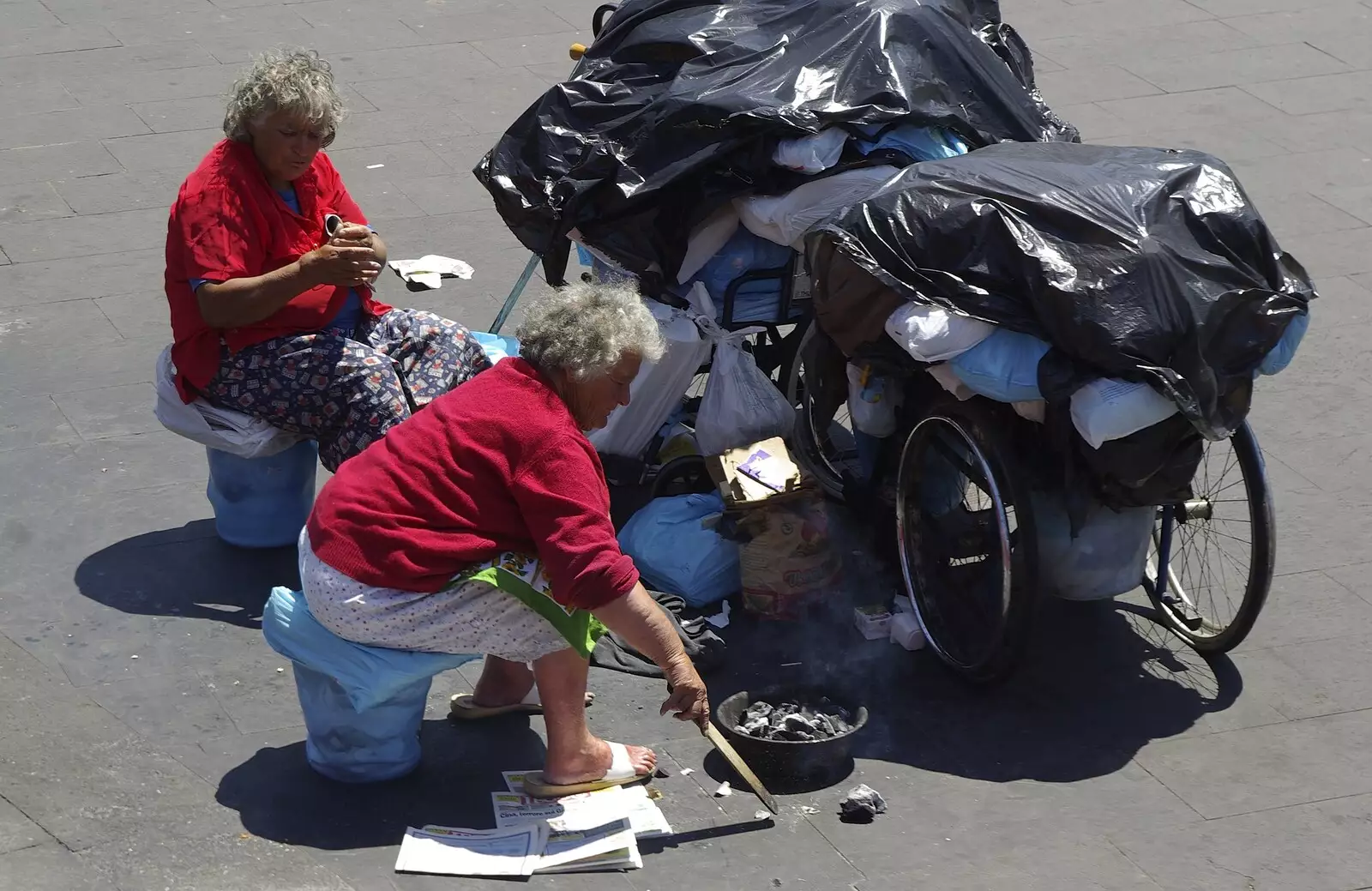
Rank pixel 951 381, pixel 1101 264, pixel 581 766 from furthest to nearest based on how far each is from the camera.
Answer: pixel 951 381, pixel 1101 264, pixel 581 766

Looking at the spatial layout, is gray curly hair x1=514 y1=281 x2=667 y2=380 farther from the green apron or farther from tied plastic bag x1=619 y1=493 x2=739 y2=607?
tied plastic bag x1=619 y1=493 x2=739 y2=607

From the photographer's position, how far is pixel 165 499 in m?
5.37

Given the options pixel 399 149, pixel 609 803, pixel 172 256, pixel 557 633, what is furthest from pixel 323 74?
pixel 399 149

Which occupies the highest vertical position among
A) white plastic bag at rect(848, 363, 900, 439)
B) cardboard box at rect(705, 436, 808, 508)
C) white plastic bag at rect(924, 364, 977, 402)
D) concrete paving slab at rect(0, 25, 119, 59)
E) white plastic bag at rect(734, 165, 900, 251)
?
white plastic bag at rect(734, 165, 900, 251)

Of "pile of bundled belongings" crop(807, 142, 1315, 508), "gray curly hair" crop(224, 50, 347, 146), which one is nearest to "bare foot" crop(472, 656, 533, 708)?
"pile of bundled belongings" crop(807, 142, 1315, 508)

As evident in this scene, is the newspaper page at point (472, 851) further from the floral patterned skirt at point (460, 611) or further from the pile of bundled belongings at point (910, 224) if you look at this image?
the pile of bundled belongings at point (910, 224)

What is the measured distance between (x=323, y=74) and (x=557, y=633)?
185 centimetres

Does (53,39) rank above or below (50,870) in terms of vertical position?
below

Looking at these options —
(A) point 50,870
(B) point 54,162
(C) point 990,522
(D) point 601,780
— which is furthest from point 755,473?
(B) point 54,162

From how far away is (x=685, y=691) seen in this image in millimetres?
3791

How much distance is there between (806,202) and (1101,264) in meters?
1.05

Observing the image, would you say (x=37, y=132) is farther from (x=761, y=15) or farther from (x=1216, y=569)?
(x=1216, y=569)

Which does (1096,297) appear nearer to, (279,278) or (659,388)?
(659,388)

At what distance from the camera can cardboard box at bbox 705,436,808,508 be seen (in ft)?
15.9
